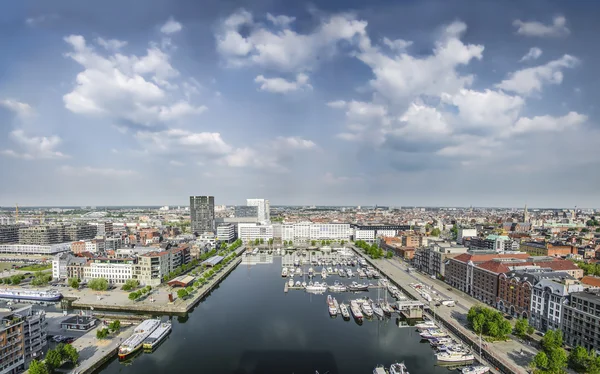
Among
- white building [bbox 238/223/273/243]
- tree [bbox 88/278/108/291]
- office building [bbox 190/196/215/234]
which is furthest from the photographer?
office building [bbox 190/196/215/234]

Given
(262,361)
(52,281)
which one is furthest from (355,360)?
(52,281)

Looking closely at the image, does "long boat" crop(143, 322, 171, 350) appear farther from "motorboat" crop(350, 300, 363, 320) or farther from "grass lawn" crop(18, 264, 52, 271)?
"grass lawn" crop(18, 264, 52, 271)

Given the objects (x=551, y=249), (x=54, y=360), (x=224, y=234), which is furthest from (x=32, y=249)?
(x=551, y=249)

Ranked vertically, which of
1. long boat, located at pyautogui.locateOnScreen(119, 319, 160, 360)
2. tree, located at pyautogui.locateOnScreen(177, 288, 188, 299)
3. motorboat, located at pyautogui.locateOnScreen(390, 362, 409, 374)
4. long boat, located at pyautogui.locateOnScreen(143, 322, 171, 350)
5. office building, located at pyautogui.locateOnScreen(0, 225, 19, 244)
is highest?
office building, located at pyautogui.locateOnScreen(0, 225, 19, 244)

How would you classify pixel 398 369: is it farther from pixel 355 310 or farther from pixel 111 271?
pixel 111 271

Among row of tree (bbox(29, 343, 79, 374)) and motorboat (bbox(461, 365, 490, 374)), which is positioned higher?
row of tree (bbox(29, 343, 79, 374))

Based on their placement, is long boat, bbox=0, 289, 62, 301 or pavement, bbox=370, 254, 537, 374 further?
long boat, bbox=0, 289, 62, 301

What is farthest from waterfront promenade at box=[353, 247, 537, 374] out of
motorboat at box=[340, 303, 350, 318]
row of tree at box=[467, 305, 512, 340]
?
motorboat at box=[340, 303, 350, 318]
